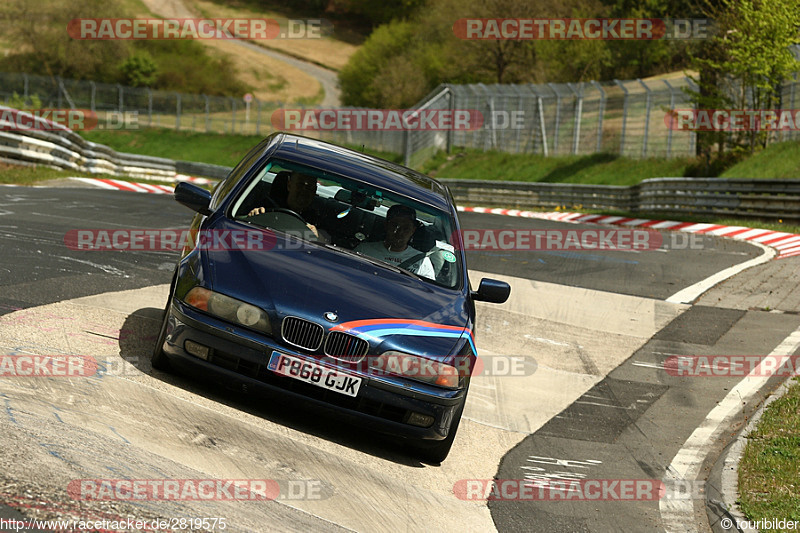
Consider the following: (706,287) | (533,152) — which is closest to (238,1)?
(533,152)

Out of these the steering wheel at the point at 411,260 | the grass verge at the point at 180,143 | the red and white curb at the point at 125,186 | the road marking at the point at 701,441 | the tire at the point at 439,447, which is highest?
the steering wheel at the point at 411,260

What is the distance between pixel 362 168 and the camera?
23.0ft

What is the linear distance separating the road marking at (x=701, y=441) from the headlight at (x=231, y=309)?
262 centimetres

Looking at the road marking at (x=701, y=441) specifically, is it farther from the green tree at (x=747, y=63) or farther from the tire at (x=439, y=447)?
the green tree at (x=747, y=63)

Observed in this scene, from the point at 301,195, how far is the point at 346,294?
4.32 ft

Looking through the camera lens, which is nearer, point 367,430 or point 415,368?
point 415,368

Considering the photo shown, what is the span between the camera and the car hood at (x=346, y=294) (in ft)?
17.6

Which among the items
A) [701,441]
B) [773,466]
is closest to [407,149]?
[701,441]

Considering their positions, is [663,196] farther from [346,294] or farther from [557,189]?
[346,294]

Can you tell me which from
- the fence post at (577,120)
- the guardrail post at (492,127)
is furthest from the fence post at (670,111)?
the guardrail post at (492,127)

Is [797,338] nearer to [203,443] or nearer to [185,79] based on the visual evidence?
[203,443]

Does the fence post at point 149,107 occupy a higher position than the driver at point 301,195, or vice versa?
the driver at point 301,195

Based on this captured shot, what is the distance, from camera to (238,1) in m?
126

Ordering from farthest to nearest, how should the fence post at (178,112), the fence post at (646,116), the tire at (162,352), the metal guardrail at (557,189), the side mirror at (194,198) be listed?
the fence post at (178,112)
the fence post at (646,116)
the metal guardrail at (557,189)
the side mirror at (194,198)
the tire at (162,352)
